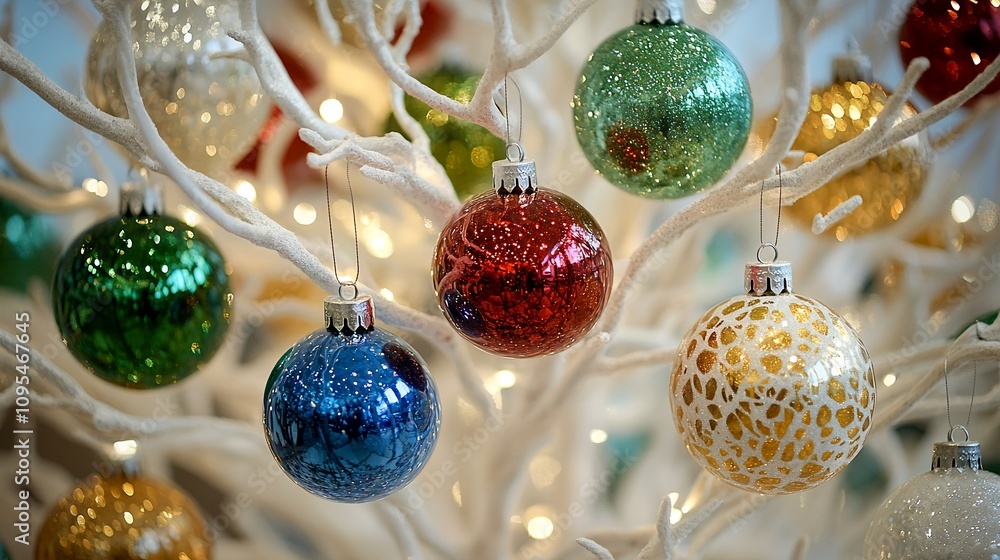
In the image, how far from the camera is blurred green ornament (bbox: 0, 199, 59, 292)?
1226 mm

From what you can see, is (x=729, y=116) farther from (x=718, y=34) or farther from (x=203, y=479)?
(x=203, y=479)

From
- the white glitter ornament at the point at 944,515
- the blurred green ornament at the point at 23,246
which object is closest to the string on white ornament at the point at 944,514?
the white glitter ornament at the point at 944,515

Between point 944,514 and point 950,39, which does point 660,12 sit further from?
point 944,514

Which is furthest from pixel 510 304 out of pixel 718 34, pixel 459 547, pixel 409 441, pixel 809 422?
pixel 718 34

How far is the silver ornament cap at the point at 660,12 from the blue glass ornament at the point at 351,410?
369 mm

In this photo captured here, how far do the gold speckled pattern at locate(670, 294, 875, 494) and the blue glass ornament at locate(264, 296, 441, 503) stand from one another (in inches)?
9.0

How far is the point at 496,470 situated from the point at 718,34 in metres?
0.73

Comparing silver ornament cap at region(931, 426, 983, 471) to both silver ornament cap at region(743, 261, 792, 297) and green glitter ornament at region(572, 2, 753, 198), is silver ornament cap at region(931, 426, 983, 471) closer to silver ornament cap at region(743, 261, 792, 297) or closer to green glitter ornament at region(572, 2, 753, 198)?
silver ornament cap at region(743, 261, 792, 297)

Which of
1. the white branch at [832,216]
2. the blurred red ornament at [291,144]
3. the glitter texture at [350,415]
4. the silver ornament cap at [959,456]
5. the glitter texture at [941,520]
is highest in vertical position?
the blurred red ornament at [291,144]

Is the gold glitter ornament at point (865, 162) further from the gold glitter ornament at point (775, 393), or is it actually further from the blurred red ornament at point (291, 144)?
the blurred red ornament at point (291, 144)

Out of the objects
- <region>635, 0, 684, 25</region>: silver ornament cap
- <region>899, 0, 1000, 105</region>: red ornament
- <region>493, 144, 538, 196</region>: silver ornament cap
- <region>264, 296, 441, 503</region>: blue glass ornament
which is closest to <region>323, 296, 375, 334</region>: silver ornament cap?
<region>264, 296, 441, 503</region>: blue glass ornament

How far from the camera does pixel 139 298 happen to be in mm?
901

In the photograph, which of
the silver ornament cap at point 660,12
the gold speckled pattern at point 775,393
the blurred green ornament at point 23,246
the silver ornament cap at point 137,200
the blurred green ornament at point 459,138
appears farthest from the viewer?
the blurred green ornament at point 23,246

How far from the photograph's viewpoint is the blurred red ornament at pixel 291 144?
124 cm
